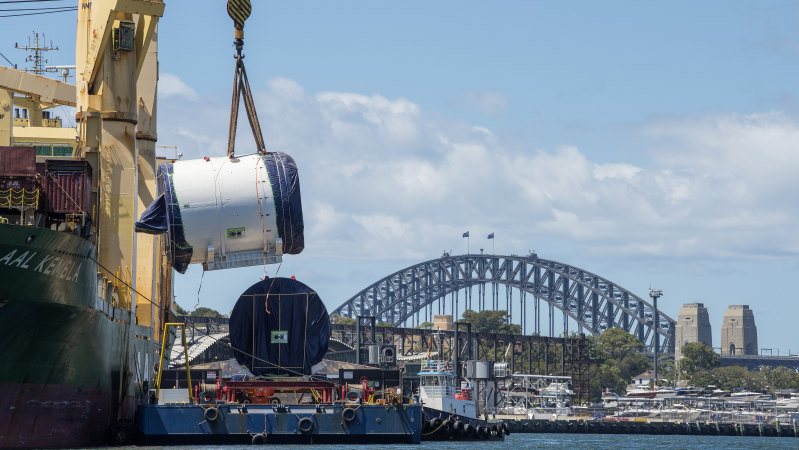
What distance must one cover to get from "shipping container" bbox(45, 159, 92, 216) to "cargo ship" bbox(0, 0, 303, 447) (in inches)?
1.9

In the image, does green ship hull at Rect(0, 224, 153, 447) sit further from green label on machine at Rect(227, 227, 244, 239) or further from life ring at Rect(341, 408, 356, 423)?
life ring at Rect(341, 408, 356, 423)

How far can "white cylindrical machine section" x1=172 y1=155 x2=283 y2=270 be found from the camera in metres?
41.6

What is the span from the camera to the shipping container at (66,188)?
40875mm

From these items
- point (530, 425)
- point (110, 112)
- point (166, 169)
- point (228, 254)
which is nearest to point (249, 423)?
point (228, 254)

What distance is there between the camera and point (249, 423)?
136 ft

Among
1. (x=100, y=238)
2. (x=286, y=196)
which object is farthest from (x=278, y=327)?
(x=100, y=238)

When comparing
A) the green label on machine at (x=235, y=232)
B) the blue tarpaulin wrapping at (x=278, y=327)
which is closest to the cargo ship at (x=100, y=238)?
the green label on machine at (x=235, y=232)

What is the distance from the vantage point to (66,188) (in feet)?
136

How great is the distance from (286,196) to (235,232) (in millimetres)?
2319

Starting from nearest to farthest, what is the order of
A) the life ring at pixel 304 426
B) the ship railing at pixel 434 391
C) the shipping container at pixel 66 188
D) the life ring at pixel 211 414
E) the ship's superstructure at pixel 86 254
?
1. the ship's superstructure at pixel 86 254
2. the shipping container at pixel 66 188
3. the life ring at pixel 211 414
4. the life ring at pixel 304 426
5. the ship railing at pixel 434 391

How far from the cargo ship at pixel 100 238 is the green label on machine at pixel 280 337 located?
432 centimetres

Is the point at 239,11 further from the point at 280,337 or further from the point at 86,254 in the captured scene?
the point at 280,337

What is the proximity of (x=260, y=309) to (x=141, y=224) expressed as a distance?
21.8ft

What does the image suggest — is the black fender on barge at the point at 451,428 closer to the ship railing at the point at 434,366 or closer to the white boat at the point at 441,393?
the white boat at the point at 441,393
